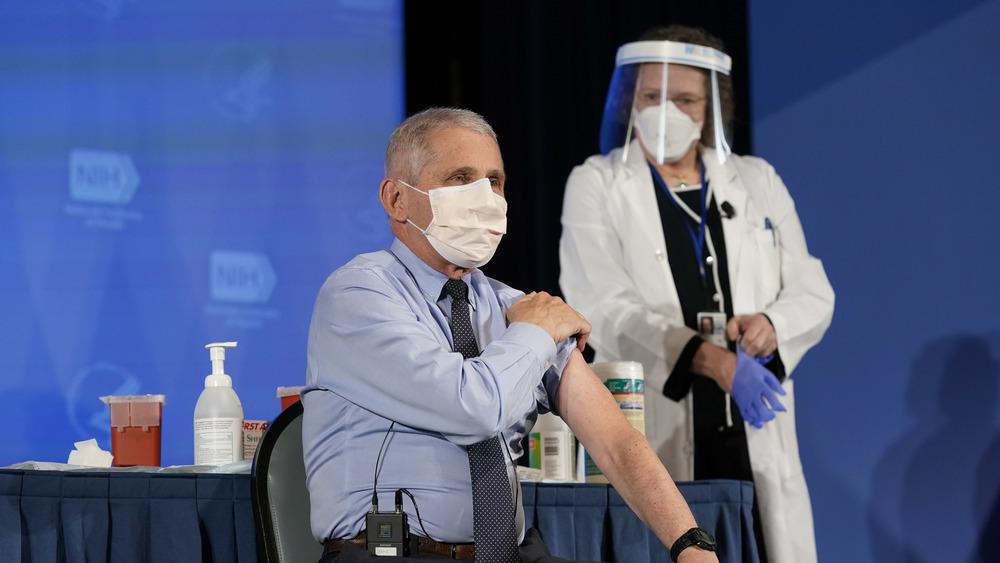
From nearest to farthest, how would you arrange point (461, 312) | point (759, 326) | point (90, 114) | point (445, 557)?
point (445, 557) → point (461, 312) → point (759, 326) → point (90, 114)

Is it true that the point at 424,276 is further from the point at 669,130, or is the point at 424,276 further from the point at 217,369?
the point at 669,130

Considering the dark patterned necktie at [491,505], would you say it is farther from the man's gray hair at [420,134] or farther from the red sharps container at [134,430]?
the red sharps container at [134,430]

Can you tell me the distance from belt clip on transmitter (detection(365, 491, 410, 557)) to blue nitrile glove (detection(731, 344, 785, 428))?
1572 millimetres

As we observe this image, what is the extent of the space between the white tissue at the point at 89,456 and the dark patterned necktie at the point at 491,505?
785 millimetres

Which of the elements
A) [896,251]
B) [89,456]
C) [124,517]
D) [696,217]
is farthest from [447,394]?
[896,251]

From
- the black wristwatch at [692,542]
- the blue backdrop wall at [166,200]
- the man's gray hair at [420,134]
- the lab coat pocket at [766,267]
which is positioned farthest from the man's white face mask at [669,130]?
the black wristwatch at [692,542]

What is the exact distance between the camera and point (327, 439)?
1497 millimetres

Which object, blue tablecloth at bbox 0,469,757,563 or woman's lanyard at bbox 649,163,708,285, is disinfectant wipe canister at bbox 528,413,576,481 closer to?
blue tablecloth at bbox 0,469,757,563

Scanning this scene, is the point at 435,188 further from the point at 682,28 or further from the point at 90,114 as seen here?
the point at 90,114

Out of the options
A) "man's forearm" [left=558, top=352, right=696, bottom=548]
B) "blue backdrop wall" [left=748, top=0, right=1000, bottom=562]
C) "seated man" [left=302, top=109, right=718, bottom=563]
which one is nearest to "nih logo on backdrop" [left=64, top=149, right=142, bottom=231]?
"seated man" [left=302, top=109, right=718, bottom=563]

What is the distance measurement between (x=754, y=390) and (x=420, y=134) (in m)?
1.41

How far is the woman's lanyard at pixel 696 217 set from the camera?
3059mm

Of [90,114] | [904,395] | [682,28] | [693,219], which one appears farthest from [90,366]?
[904,395]

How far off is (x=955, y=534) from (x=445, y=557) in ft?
9.70
